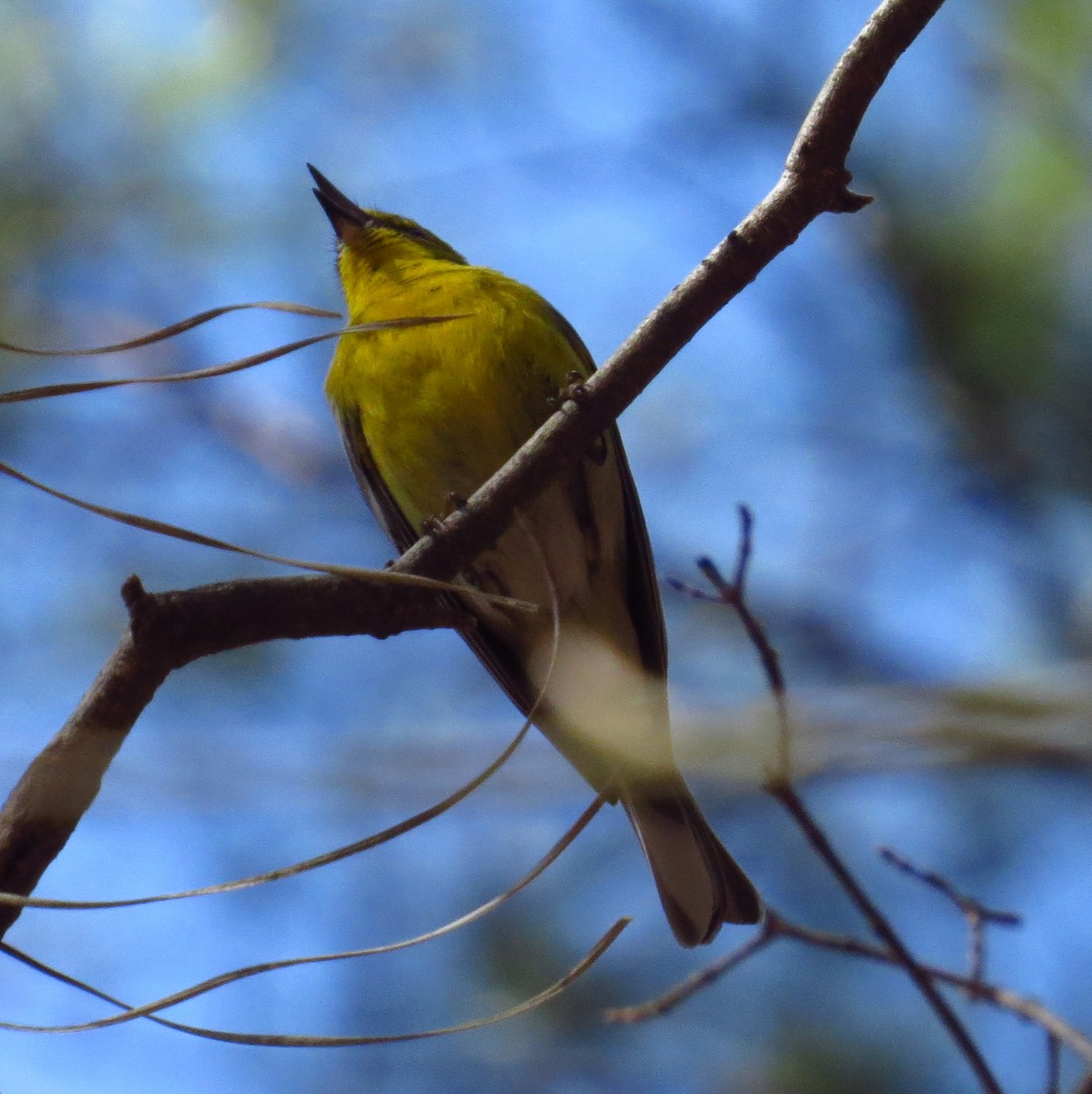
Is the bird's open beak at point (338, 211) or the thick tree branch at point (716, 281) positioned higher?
the bird's open beak at point (338, 211)

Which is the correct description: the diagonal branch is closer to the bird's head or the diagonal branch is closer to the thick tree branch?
the thick tree branch

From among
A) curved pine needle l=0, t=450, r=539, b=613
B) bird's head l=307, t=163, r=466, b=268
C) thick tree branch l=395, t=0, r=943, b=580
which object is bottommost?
curved pine needle l=0, t=450, r=539, b=613

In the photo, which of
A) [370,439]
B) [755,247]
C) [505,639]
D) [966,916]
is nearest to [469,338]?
[370,439]

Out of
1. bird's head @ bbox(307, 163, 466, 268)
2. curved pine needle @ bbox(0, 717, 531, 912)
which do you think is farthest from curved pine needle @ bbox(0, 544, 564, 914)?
bird's head @ bbox(307, 163, 466, 268)

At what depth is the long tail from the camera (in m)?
3.62

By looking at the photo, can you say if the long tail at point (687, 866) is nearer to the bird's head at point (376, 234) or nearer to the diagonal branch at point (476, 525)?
the diagonal branch at point (476, 525)

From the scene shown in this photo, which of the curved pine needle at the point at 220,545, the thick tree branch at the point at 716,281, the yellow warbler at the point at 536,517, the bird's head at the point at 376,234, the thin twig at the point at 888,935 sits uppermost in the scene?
the bird's head at the point at 376,234

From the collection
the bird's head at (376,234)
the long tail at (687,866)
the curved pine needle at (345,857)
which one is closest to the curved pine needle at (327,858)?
the curved pine needle at (345,857)

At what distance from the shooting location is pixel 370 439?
13.8ft

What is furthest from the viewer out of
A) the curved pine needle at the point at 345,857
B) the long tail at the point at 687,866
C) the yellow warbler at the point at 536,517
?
the yellow warbler at the point at 536,517

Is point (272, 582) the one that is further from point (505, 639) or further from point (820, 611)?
point (820, 611)

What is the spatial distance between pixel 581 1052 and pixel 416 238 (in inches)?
131

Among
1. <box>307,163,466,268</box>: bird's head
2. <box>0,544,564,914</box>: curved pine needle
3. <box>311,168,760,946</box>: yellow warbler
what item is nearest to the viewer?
<box>0,544,564,914</box>: curved pine needle

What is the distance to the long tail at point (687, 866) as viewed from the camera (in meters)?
3.62
